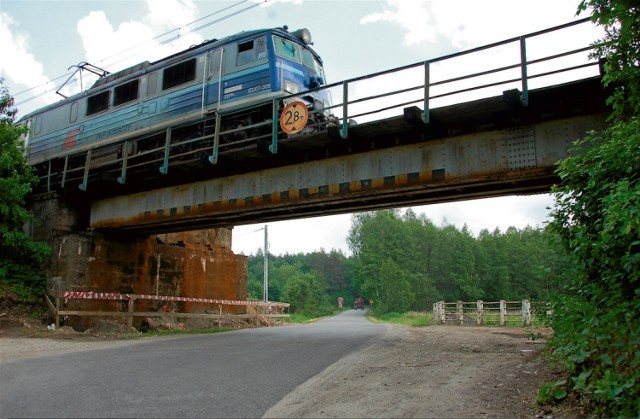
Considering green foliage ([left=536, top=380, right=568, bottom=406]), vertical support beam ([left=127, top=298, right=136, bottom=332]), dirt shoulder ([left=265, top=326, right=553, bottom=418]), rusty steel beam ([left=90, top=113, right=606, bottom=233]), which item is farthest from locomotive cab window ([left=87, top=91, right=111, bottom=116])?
green foliage ([left=536, top=380, right=568, bottom=406])

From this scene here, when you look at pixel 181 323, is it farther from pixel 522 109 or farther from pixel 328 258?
pixel 328 258

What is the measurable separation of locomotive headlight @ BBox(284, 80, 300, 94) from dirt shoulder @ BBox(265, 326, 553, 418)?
8465mm

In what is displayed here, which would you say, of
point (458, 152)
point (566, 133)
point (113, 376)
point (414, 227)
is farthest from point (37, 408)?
point (414, 227)

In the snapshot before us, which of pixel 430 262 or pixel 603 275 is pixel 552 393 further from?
pixel 430 262

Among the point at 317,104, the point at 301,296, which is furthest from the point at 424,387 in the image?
the point at 301,296

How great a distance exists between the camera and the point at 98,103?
20.2 metres

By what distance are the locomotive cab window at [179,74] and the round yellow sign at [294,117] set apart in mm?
5466

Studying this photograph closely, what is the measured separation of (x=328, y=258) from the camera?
149m

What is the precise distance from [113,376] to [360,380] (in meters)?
3.93

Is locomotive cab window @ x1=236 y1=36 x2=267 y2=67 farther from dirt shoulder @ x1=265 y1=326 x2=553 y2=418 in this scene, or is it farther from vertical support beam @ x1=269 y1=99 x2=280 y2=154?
dirt shoulder @ x1=265 y1=326 x2=553 y2=418

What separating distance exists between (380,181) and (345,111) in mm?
1924

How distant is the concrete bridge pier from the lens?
18.4m

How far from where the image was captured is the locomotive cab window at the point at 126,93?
1883cm

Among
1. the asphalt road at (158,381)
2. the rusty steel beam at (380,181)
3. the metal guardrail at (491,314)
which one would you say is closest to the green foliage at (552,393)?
the asphalt road at (158,381)
